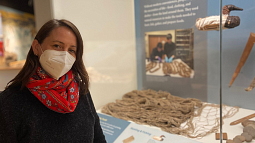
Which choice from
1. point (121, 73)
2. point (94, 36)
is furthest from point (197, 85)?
point (94, 36)

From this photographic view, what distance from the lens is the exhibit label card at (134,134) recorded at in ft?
5.17

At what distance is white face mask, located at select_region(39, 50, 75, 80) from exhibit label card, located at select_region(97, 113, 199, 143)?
964 millimetres

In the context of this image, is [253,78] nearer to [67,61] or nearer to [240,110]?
[240,110]

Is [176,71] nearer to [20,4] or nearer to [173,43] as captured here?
[173,43]

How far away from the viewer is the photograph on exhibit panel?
1.95 meters

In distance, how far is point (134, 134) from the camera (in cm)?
169

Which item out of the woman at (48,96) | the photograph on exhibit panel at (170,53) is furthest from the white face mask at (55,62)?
the photograph on exhibit panel at (170,53)

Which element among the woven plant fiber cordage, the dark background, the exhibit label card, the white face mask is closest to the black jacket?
the white face mask

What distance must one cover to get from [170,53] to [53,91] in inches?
56.7

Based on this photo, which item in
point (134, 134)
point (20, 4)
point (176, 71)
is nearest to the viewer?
point (134, 134)

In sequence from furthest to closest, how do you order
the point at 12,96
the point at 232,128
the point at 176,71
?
1. the point at 176,71
2. the point at 232,128
3. the point at 12,96

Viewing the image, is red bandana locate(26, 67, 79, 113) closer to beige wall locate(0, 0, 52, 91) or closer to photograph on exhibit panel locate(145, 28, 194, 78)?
beige wall locate(0, 0, 52, 91)

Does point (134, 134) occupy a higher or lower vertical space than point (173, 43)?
lower

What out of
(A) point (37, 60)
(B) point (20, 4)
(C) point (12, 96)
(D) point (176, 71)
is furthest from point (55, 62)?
(B) point (20, 4)
